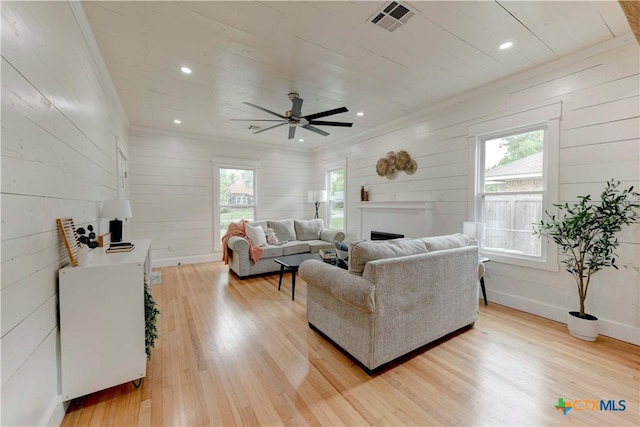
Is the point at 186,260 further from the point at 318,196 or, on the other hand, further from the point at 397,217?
the point at 397,217

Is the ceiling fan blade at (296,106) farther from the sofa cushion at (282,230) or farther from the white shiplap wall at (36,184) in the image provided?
the sofa cushion at (282,230)

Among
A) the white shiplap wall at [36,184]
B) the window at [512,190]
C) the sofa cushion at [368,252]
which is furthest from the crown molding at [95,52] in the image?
the window at [512,190]

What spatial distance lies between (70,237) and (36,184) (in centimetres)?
45

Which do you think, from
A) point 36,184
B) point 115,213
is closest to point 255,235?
point 115,213

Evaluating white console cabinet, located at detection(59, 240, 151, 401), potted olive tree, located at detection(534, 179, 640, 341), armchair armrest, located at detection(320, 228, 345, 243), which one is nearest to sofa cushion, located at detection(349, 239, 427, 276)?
white console cabinet, located at detection(59, 240, 151, 401)

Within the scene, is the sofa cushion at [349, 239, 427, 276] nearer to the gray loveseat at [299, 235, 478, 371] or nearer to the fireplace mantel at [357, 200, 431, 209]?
the gray loveseat at [299, 235, 478, 371]

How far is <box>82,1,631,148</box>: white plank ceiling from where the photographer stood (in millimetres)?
2021

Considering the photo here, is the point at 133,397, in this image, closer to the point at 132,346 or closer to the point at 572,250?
the point at 132,346

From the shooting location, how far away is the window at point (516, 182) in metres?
2.85

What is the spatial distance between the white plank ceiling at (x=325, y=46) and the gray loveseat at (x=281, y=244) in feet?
7.41

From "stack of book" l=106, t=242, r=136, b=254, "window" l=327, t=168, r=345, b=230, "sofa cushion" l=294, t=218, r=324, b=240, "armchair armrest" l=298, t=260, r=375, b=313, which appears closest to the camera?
"armchair armrest" l=298, t=260, r=375, b=313

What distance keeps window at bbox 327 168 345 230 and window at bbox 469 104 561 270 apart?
9.74ft

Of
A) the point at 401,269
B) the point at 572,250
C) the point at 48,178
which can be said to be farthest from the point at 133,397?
the point at 572,250

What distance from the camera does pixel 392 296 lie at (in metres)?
1.94
